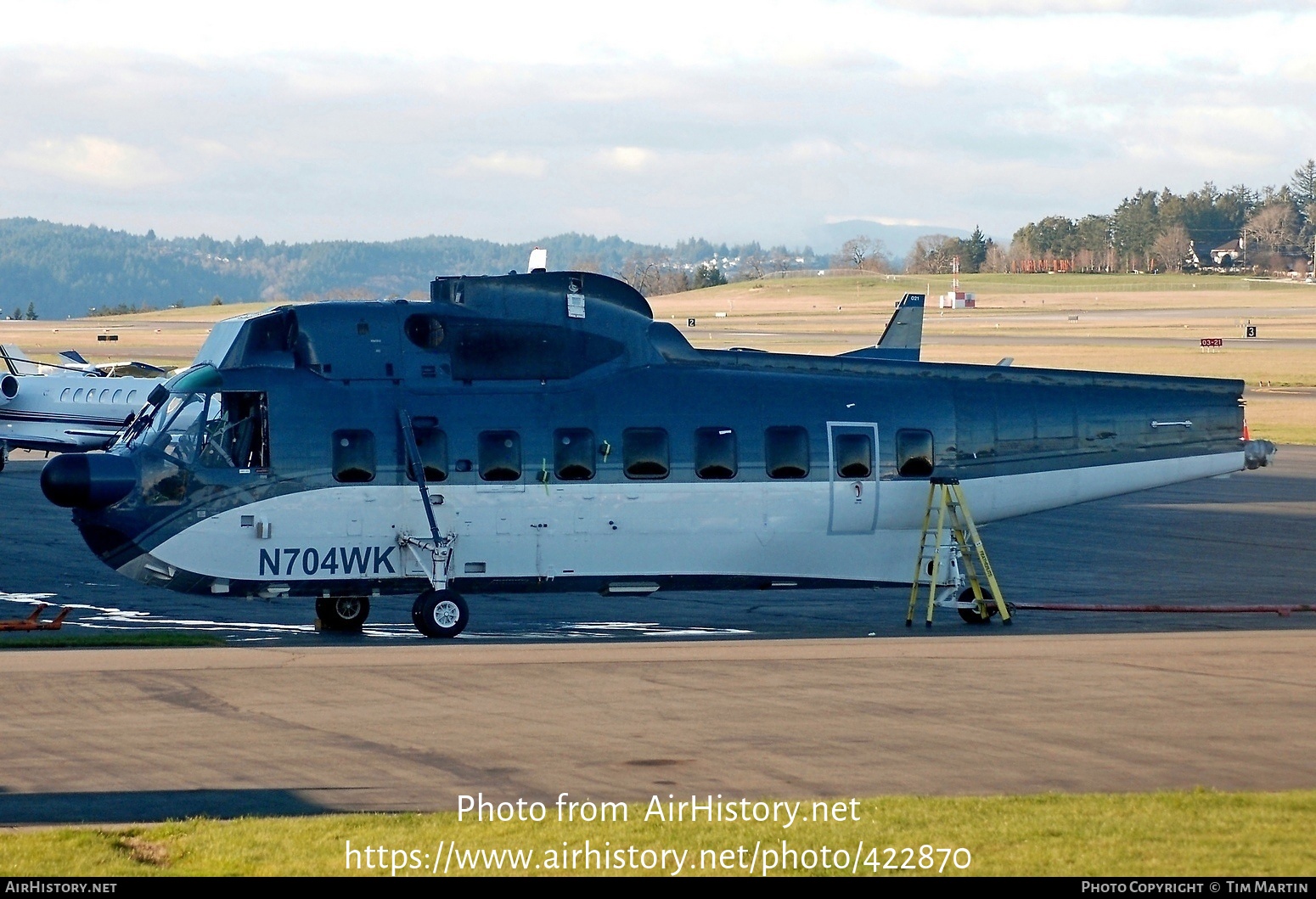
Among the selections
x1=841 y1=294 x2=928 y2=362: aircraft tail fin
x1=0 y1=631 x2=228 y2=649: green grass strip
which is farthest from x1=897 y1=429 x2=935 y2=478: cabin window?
x1=0 y1=631 x2=228 y2=649: green grass strip

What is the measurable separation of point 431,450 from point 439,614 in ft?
6.42

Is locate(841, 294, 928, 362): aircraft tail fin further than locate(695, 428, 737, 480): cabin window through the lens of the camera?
Yes

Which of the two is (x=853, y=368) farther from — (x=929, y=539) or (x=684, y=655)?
(x=684, y=655)

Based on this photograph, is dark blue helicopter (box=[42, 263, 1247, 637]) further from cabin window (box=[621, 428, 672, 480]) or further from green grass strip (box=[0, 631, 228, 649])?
green grass strip (box=[0, 631, 228, 649])

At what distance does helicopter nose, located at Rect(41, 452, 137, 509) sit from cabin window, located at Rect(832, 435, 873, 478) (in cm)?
854

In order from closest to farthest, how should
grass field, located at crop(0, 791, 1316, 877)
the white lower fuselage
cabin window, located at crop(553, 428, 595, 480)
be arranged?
1. grass field, located at crop(0, 791, 1316, 877)
2. the white lower fuselage
3. cabin window, located at crop(553, 428, 595, 480)

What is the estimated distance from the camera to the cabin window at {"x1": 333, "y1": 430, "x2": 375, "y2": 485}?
736 inches

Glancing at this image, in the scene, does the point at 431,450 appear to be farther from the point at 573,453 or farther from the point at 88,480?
the point at 88,480

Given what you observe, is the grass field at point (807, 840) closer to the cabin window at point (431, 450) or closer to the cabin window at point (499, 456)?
the cabin window at point (431, 450)

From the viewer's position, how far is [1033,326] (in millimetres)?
111938

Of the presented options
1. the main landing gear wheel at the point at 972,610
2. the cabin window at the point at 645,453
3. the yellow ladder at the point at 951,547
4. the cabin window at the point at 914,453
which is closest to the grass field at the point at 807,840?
the cabin window at the point at 645,453

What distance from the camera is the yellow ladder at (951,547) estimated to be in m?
20.2

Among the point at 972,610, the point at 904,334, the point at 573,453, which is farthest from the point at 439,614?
the point at 904,334

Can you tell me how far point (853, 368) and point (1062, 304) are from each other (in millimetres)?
127614
